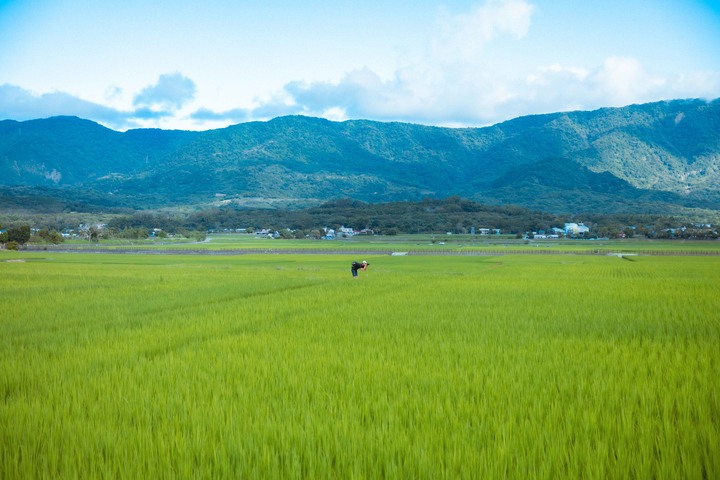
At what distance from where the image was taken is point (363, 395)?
4.57 metres

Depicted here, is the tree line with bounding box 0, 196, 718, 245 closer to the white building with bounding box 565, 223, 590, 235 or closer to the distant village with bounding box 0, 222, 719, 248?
the distant village with bounding box 0, 222, 719, 248

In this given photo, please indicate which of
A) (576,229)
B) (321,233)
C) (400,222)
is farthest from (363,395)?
(400,222)

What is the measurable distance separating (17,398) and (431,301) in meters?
9.01

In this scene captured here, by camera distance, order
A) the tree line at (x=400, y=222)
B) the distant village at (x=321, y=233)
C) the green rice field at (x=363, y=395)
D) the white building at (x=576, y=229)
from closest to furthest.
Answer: the green rice field at (x=363, y=395) → the distant village at (x=321, y=233) → the tree line at (x=400, y=222) → the white building at (x=576, y=229)

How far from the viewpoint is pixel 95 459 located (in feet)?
11.1

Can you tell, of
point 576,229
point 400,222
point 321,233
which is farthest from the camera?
point 400,222

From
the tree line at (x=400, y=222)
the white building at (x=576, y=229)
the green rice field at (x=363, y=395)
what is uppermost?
the tree line at (x=400, y=222)

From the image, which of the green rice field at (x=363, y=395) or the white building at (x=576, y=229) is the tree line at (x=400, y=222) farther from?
the green rice field at (x=363, y=395)

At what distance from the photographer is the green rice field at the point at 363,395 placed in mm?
3262

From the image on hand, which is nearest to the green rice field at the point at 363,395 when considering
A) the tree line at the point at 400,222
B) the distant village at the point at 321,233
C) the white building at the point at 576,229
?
the distant village at the point at 321,233

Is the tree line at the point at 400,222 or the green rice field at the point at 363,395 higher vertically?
the tree line at the point at 400,222

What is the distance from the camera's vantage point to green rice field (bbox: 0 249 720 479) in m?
3.26

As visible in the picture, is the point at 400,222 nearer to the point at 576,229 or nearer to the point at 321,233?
the point at 321,233

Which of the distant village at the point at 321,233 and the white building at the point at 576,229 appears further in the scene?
the white building at the point at 576,229
